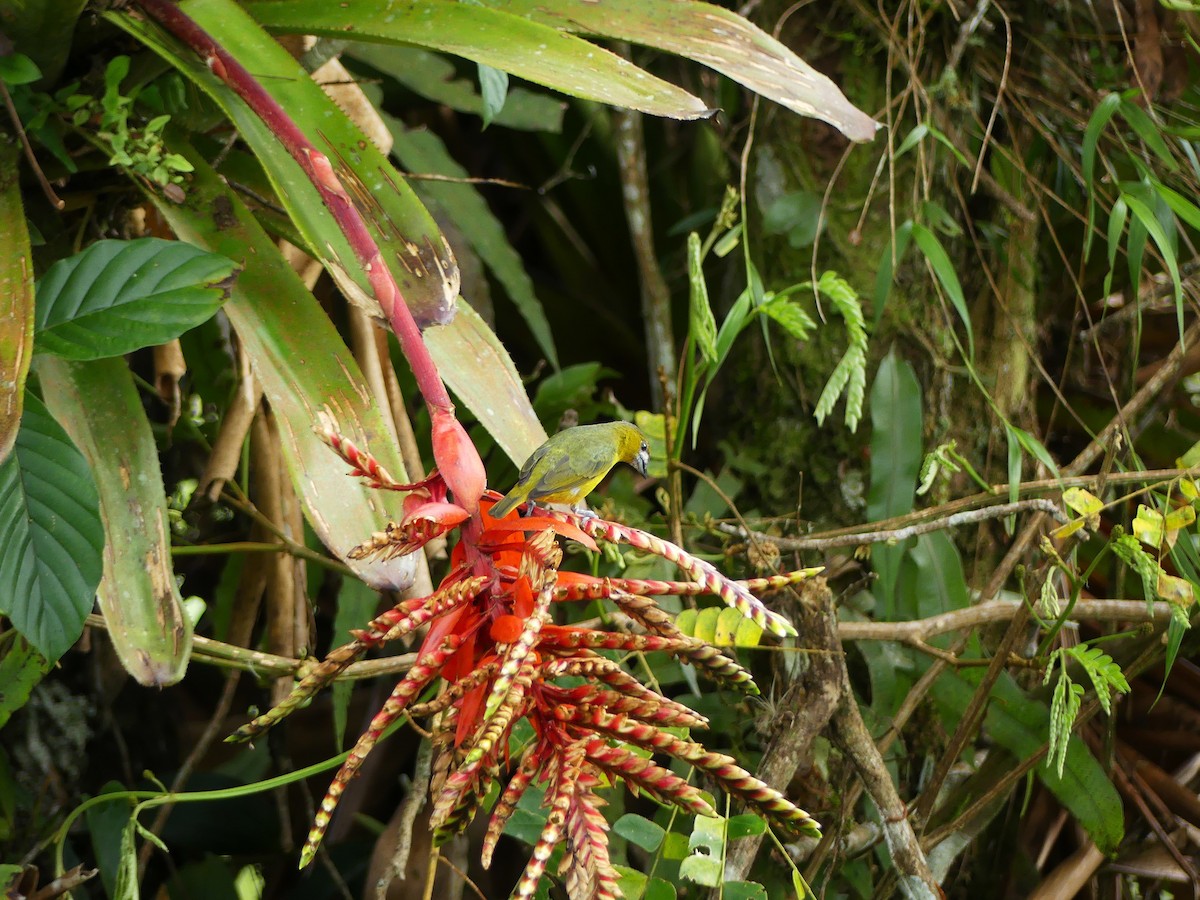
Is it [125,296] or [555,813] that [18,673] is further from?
[555,813]

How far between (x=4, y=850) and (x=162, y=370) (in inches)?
24.5

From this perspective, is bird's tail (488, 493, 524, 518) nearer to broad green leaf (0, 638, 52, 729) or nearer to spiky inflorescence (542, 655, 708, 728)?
spiky inflorescence (542, 655, 708, 728)

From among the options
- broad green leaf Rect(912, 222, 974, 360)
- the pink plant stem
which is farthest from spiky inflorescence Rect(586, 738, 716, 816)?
broad green leaf Rect(912, 222, 974, 360)

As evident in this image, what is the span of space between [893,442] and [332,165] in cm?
68

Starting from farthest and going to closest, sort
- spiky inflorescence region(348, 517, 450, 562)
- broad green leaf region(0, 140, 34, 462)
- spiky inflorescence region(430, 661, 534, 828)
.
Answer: broad green leaf region(0, 140, 34, 462) < spiky inflorescence region(348, 517, 450, 562) < spiky inflorescence region(430, 661, 534, 828)

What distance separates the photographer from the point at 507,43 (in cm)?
87

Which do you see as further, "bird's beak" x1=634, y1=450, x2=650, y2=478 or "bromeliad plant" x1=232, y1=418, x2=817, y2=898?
"bird's beak" x1=634, y1=450, x2=650, y2=478

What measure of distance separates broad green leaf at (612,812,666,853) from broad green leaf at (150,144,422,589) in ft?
0.87

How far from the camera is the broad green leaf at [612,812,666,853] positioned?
80cm

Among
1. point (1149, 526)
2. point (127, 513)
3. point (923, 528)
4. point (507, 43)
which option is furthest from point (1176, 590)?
point (127, 513)

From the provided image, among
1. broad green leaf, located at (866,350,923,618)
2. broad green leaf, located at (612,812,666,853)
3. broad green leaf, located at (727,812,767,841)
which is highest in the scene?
broad green leaf, located at (866,350,923,618)

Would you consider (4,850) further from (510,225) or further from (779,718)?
(510,225)

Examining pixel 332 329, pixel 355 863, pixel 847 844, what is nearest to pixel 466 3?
pixel 332 329

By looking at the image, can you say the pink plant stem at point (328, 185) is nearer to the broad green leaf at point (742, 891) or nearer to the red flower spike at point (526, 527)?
the red flower spike at point (526, 527)
